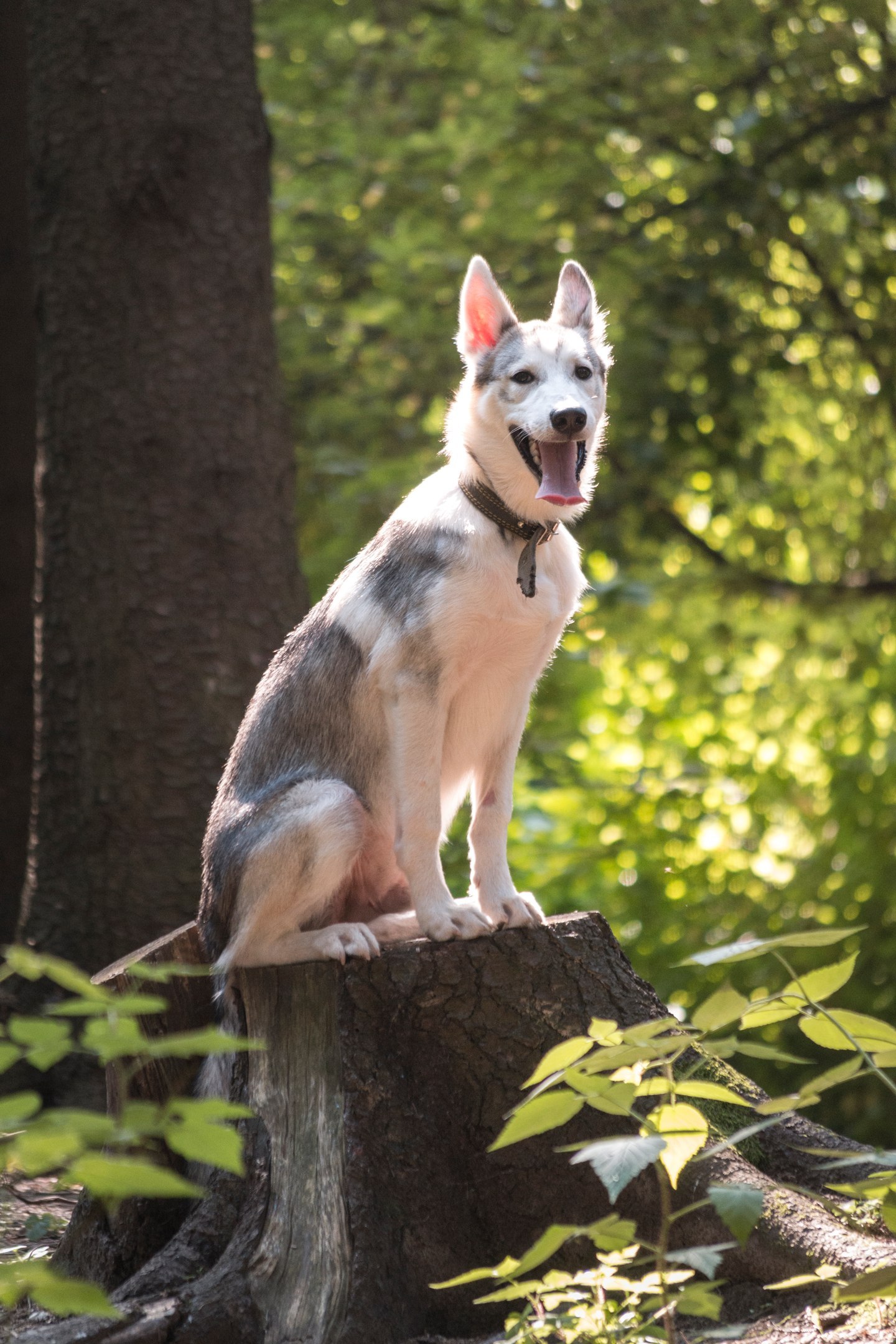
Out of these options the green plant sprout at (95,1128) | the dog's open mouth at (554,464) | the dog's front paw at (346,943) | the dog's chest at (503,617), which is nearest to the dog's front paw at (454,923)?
the dog's front paw at (346,943)

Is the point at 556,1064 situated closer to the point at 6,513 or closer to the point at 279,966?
the point at 279,966

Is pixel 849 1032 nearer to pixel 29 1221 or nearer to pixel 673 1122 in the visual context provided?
pixel 673 1122

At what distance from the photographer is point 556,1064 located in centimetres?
204

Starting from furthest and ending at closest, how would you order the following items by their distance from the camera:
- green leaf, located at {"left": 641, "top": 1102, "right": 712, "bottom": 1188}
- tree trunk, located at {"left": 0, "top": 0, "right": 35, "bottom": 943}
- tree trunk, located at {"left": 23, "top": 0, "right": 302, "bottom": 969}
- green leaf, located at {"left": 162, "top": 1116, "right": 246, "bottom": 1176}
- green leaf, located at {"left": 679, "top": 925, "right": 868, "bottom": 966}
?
tree trunk, located at {"left": 0, "top": 0, "right": 35, "bottom": 943}
tree trunk, located at {"left": 23, "top": 0, "right": 302, "bottom": 969}
green leaf, located at {"left": 641, "top": 1102, "right": 712, "bottom": 1188}
green leaf, located at {"left": 679, "top": 925, "right": 868, "bottom": 966}
green leaf, located at {"left": 162, "top": 1116, "right": 246, "bottom": 1176}

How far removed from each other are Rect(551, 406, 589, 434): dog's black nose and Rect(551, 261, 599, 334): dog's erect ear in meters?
0.68

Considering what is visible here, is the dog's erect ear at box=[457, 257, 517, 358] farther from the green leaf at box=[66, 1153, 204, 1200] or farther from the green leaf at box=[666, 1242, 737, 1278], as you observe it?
the green leaf at box=[66, 1153, 204, 1200]

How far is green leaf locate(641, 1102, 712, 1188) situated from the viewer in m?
2.20

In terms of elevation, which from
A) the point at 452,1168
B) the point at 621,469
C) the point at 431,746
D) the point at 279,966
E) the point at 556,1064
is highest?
the point at 556,1064

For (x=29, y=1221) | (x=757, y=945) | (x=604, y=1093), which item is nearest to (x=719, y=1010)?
(x=757, y=945)

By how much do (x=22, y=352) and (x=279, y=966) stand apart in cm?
485

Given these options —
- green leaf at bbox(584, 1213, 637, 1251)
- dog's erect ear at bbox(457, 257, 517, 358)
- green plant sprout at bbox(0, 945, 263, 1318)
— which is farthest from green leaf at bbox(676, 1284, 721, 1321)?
dog's erect ear at bbox(457, 257, 517, 358)

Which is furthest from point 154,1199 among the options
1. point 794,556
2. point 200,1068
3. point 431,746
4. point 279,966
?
point 794,556

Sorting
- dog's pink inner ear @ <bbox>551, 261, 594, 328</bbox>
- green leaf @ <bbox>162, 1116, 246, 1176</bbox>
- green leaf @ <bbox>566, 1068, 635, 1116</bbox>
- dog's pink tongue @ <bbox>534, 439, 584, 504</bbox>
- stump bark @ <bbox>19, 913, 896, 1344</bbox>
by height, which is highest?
dog's pink inner ear @ <bbox>551, 261, 594, 328</bbox>

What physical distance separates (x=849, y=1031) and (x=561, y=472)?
5.63 ft
